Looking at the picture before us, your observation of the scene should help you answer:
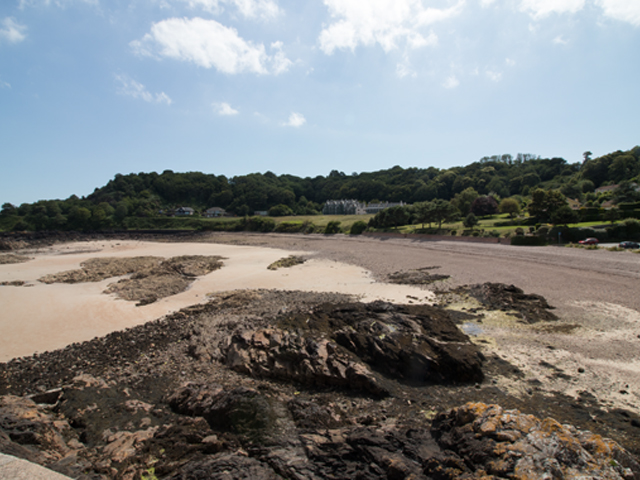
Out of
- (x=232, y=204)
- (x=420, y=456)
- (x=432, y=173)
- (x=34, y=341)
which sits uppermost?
(x=432, y=173)

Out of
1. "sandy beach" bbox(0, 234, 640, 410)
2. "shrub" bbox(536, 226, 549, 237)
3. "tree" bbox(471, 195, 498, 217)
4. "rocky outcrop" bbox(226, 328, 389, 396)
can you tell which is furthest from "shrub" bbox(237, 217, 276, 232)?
"rocky outcrop" bbox(226, 328, 389, 396)

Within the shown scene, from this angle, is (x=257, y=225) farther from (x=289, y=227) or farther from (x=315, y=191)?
(x=315, y=191)

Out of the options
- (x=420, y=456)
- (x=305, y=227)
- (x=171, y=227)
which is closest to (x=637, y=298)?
(x=420, y=456)

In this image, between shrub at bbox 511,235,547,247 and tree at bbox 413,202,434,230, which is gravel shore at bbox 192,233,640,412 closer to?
shrub at bbox 511,235,547,247

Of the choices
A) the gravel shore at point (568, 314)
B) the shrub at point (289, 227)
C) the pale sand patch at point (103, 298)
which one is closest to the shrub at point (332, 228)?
the shrub at point (289, 227)

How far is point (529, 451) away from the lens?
3.54 metres

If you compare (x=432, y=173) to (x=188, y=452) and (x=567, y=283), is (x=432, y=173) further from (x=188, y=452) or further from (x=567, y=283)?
(x=188, y=452)

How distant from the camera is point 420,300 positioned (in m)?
14.3

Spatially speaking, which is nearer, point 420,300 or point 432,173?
point 420,300

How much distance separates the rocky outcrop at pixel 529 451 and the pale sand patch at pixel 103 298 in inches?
400

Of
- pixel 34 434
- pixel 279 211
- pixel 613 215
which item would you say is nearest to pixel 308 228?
pixel 279 211

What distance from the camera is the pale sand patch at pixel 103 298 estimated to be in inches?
433

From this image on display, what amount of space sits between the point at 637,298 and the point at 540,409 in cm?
1158

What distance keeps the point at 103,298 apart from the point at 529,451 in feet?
60.5
